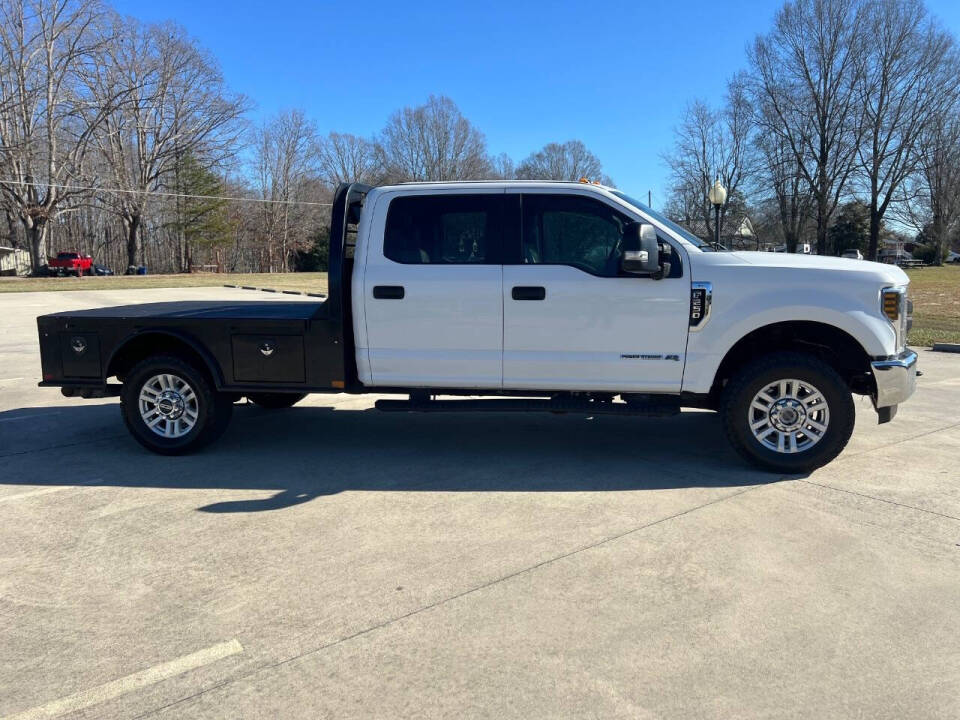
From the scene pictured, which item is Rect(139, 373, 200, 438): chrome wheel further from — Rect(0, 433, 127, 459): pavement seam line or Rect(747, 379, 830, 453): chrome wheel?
Rect(747, 379, 830, 453): chrome wheel

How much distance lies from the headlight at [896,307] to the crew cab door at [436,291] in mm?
2749

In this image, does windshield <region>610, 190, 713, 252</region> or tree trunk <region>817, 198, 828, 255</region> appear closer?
windshield <region>610, 190, 713, 252</region>

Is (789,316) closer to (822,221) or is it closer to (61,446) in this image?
(61,446)

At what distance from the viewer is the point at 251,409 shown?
7938mm

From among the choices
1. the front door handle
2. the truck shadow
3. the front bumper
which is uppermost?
the front door handle

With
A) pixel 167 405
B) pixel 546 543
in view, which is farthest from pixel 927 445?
pixel 167 405

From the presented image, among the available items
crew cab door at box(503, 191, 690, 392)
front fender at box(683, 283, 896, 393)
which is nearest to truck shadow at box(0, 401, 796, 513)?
crew cab door at box(503, 191, 690, 392)

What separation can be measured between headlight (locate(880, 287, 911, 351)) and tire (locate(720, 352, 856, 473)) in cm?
54

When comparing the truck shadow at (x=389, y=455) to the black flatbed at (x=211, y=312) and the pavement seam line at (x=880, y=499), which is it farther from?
the black flatbed at (x=211, y=312)

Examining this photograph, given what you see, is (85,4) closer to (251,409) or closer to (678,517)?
(251,409)

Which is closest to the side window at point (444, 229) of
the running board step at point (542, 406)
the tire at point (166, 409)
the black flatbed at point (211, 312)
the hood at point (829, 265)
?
the black flatbed at point (211, 312)

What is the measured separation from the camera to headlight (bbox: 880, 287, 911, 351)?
16.6 feet

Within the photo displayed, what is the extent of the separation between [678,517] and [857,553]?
99cm

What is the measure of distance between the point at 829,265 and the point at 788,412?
1102mm
